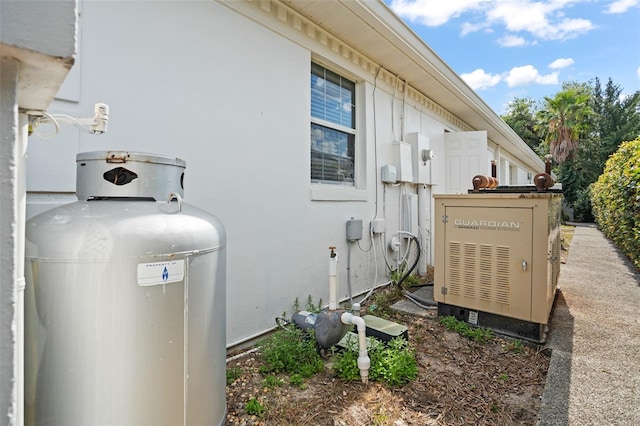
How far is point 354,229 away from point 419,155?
7.01ft

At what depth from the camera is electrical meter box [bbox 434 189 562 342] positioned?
301 cm

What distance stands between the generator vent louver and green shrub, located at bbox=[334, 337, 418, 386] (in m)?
1.10

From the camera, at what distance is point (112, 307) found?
128cm

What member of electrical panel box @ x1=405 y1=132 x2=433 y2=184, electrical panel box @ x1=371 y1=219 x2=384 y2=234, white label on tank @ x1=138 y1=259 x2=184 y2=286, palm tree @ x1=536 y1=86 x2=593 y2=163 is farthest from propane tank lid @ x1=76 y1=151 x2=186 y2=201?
palm tree @ x1=536 y1=86 x2=593 y2=163

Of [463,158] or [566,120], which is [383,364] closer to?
[463,158]

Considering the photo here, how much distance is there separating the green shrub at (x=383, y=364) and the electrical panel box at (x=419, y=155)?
3.42m

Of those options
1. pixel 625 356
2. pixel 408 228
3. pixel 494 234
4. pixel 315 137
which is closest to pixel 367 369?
pixel 494 234

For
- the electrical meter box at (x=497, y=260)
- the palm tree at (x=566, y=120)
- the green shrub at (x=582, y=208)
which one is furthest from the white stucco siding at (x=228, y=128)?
the palm tree at (x=566, y=120)

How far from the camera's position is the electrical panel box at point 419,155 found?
539 centimetres

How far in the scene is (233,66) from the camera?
2832 mm

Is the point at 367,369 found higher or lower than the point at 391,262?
lower

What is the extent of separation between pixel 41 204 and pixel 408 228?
15.4 feet

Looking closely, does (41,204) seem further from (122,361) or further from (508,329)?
(508,329)

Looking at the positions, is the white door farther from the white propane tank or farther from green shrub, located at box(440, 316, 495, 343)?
the white propane tank
